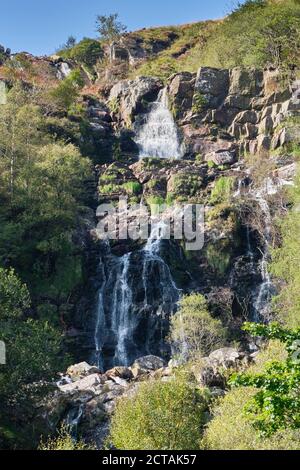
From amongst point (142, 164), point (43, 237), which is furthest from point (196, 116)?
point (43, 237)

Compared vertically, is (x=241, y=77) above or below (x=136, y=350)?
above

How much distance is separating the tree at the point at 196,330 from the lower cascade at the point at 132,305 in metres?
4.33

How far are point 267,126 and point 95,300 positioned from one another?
90.2 ft

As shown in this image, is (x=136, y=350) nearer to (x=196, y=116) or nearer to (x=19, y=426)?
(x=19, y=426)

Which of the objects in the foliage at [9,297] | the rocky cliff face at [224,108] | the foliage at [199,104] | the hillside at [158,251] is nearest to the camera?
the hillside at [158,251]

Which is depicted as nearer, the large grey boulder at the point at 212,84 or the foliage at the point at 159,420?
the foliage at the point at 159,420

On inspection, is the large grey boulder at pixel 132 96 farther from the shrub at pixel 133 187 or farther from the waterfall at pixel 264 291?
the waterfall at pixel 264 291

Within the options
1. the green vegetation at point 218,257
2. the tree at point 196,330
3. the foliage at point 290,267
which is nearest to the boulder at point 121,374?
the tree at point 196,330

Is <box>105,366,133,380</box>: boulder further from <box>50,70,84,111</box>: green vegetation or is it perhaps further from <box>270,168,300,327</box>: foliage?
<box>50,70,84,111</box>: green vegetation

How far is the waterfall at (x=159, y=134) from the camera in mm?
53156

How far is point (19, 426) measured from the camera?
2034 centimetres

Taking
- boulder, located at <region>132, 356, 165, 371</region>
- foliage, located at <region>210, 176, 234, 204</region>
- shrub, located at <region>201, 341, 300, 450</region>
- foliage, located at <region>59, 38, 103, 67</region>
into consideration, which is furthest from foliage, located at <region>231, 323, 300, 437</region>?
foliage, located at <region>59, 38, 103, 67</region>

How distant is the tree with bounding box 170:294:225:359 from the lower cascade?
433 centimetres

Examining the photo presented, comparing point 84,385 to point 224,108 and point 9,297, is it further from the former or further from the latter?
point 224,108
